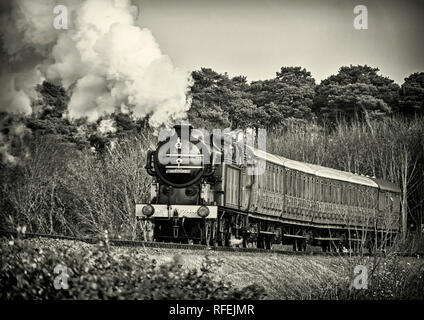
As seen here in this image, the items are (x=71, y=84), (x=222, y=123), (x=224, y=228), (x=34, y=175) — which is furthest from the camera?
(x=222, y=123)

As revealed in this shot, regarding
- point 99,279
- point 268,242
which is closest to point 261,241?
point 268,242

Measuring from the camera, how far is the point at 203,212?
65.5 ft

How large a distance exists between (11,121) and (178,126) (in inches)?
593

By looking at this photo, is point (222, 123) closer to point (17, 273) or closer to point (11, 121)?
point (11, 121)

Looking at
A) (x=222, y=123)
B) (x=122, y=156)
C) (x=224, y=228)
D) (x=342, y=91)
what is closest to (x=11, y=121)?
(x=122, y=156)

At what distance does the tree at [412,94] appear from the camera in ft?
151

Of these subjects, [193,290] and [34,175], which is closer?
[193,290]

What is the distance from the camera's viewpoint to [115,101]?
28.7 m

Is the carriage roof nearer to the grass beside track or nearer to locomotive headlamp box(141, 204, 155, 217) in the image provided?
locomotive headlamp box(141, 204, 155, 217)

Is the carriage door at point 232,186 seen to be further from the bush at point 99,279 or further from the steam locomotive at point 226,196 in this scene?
the bush at point 99,279

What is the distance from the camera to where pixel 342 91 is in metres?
56.4

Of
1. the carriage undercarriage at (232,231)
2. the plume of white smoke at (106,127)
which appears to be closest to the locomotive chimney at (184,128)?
the carriage undercarriage at (232,231)
